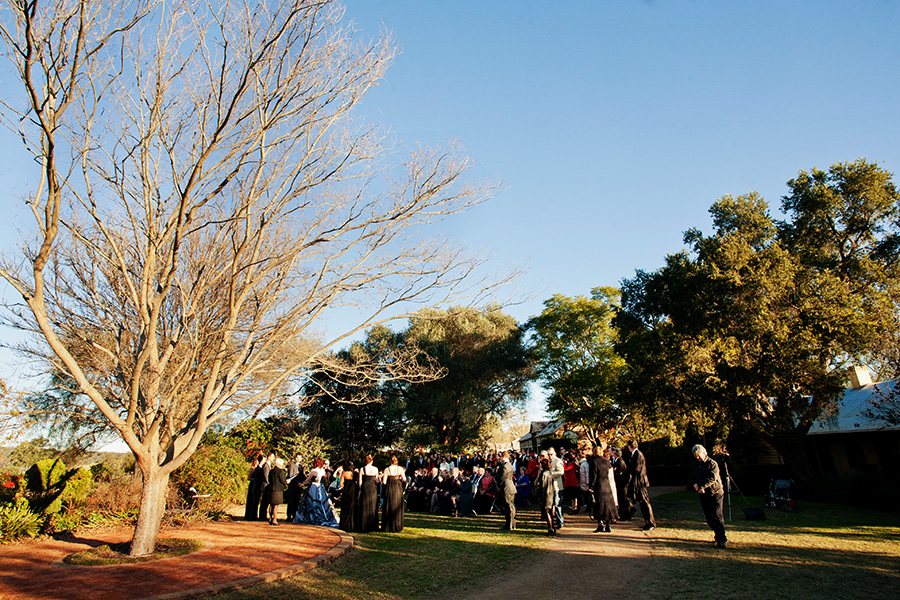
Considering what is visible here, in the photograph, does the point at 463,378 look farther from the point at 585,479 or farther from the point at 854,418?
the point at 854,418

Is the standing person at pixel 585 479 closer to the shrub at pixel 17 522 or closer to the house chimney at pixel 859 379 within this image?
the shrub at pixel 17 522

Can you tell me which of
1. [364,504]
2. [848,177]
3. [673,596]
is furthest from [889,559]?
[848,177]

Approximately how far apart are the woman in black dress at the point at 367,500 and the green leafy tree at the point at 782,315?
11898 mm

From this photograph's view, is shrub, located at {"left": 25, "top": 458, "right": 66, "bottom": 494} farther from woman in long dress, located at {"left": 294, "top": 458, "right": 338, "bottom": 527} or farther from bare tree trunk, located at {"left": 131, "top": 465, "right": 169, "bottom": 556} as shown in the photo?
woman in long dress, located at {"left": 294, "top": 458, "right": 338, "bottom": 527}

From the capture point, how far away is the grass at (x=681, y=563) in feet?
19.9

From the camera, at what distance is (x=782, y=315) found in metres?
16.4

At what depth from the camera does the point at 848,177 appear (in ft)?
60.6

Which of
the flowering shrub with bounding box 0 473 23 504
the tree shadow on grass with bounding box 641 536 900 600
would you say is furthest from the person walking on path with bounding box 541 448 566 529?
the flowering shrub with bounding box 0 473 23 504

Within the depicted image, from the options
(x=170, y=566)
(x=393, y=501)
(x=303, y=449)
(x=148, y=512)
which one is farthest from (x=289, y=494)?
(x=303, y=449)

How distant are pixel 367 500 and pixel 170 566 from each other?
4.83 metres

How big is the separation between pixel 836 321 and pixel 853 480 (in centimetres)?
497

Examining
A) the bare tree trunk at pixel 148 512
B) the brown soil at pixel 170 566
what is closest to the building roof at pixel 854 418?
the brown soil at pixel 170 566

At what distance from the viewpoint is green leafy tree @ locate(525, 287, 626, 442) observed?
33.7 meters

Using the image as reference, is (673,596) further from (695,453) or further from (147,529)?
(147,529)
